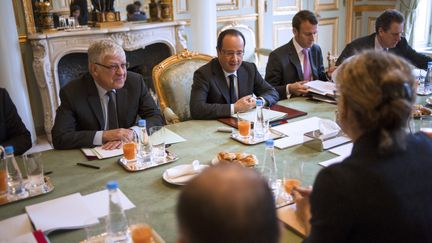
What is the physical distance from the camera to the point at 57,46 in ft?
13.5

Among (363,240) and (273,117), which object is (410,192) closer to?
(363,240)

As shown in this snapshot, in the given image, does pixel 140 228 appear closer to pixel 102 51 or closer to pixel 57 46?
pixel 102 51

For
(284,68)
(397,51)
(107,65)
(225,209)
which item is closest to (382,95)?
(225,209)

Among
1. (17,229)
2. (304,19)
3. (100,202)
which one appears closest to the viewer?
(17,229)

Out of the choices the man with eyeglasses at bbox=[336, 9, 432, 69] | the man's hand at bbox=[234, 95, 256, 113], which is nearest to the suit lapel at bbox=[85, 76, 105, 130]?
the man's hand at bbox=[234, 95, 256, 113]

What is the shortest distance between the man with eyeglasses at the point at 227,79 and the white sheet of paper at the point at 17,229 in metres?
1.27

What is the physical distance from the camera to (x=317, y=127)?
Result: 7.04ft

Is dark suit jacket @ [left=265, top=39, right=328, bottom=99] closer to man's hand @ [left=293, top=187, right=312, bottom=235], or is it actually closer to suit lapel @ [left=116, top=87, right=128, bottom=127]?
suit lapel @ [left=116, top=87, right=128, bottom=127]

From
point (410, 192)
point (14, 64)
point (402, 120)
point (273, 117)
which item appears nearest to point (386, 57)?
point (402, 120)

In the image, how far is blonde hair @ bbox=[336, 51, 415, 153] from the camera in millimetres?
972

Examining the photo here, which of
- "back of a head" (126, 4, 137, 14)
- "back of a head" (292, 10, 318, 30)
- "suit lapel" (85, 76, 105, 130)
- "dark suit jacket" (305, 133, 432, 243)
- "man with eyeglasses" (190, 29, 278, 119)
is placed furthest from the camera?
"back of a head" (126, 4, 137, 14)

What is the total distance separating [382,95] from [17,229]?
1106 mm

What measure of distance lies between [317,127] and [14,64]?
293 centimetres

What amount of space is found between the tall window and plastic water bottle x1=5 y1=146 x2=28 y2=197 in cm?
A: 499
